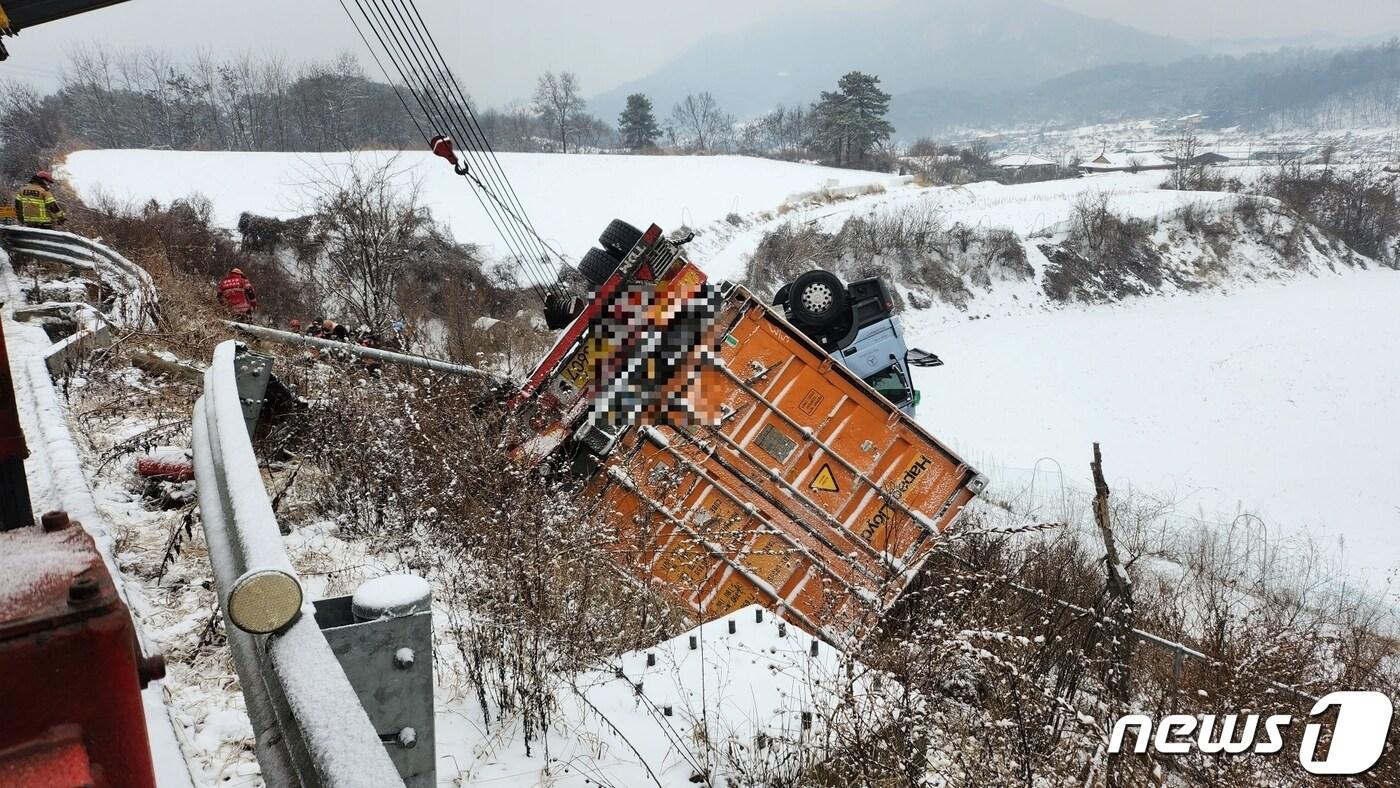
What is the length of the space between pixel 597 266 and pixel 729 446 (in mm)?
2067

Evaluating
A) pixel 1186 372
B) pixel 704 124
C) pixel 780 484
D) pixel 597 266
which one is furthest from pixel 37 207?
pixel 704 124

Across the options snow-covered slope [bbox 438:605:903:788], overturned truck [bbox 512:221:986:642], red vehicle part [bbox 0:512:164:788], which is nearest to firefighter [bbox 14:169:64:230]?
overturned truck [bbox 512:221:986:642]

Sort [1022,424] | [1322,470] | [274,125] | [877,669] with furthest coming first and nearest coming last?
1. [274,125]
2. [1022,424]
3. [1322,470]
4. [877,669]

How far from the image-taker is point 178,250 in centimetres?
1595

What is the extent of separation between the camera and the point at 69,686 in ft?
2.45

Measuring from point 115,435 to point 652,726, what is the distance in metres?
3.78

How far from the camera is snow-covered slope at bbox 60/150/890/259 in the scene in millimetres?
27328

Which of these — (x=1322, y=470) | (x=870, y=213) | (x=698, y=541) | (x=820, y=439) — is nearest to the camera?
(x=698, y=541)

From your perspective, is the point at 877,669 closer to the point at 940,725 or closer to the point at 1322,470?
the point at 940,725

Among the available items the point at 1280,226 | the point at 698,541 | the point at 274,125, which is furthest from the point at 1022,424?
the point at 274,125

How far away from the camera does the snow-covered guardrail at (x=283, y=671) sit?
91 centimetres

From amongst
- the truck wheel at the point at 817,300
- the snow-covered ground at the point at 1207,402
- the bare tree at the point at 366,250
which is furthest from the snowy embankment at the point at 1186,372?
the bare tree at the point at 366,250

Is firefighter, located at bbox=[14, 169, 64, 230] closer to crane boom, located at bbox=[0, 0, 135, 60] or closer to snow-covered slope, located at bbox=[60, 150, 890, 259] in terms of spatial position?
snow-covered slope, located at bbox=[60, 150, 890, 259]

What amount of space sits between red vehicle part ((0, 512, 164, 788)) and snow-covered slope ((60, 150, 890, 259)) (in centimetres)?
2248
